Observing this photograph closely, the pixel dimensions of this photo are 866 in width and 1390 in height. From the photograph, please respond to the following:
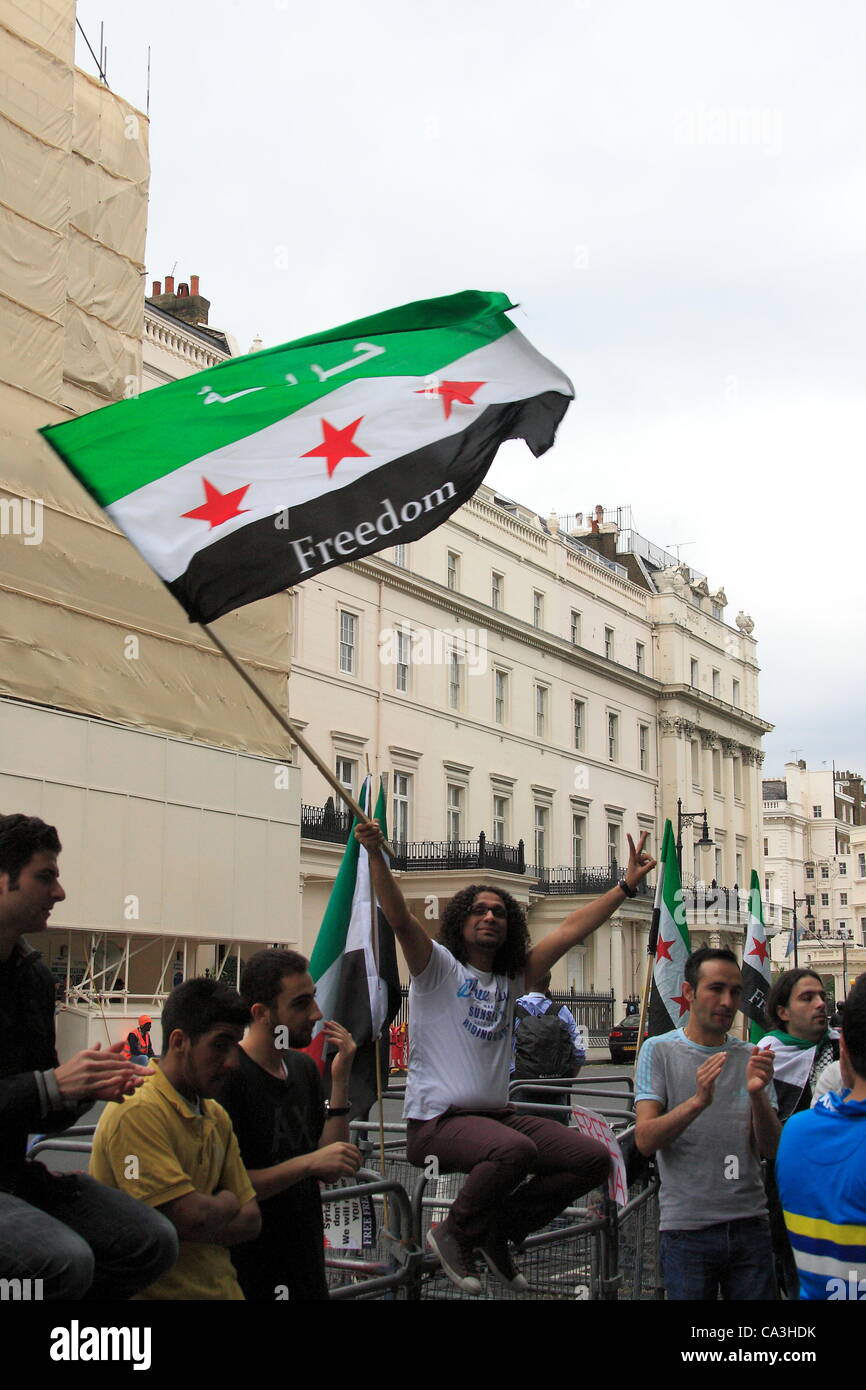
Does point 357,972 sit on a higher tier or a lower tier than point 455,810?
lower

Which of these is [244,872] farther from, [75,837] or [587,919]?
[587,919]

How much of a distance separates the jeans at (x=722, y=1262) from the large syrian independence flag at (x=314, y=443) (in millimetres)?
2634

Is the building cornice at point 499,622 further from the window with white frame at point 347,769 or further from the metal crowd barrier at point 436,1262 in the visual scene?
the metal crowd barrier at point 436,1262

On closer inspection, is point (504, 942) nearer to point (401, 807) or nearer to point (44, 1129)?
point (44, 1129)

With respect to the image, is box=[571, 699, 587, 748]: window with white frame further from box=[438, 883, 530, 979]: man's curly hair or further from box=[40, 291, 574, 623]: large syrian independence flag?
box=[438, 883, 530, 979]: man's curly hair

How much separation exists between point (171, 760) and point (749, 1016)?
16531mm

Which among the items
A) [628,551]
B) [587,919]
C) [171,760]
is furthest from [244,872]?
[628,551]

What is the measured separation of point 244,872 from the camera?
88.2 ft

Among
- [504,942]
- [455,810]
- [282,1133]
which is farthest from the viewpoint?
[455,810]

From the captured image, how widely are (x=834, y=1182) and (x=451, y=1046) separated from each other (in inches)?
75.2

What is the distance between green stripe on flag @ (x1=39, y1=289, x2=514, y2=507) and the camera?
5684 millimetres

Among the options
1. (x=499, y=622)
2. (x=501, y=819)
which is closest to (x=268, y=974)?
(x=499, y=622)

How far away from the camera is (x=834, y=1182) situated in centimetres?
335

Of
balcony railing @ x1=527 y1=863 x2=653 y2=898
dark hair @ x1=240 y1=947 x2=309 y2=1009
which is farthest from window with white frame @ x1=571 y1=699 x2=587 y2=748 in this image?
dark hair @ x1=240 y1=947 x2=309 y2=1009
